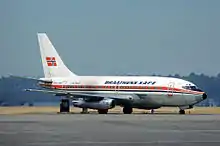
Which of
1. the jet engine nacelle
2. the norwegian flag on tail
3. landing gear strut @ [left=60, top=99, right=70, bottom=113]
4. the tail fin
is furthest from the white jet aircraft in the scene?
the norwegian flag on tail

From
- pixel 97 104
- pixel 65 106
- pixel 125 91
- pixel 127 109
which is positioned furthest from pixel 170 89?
pixel 65 106

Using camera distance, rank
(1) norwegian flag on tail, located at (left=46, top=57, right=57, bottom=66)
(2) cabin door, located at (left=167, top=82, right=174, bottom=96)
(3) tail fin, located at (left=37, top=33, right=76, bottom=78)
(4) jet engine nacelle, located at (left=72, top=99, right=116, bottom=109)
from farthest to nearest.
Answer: (1) norwegian flag on tail, located at (left=46, top=57, right=57, bottom=66), (3) tail fin, located at (left=37, top=33, right=76, bottom=78), (4) jet engine nacelle, located at (left=72, top=99, right=116, bottom=109), (2) cabin door, located at (left=167, top=82, right=174, bottom=96)

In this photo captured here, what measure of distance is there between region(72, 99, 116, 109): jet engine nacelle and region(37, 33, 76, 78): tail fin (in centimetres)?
859

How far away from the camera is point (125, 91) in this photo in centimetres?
6875

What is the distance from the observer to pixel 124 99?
68.4 meters

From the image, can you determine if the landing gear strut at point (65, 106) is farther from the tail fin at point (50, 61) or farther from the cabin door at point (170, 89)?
the cabin door at point (170, 89)

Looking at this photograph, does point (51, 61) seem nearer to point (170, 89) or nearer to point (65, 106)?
point (65, 106)

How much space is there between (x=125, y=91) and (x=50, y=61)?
14542mm

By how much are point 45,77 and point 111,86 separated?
11.2 m

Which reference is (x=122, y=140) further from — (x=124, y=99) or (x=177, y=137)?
(x=124, y=99)

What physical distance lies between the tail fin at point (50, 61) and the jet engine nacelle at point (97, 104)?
8.59 metres

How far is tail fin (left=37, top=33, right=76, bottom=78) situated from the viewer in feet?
257

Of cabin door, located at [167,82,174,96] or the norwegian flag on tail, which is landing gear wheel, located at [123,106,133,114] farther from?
the norwegian flag on tail

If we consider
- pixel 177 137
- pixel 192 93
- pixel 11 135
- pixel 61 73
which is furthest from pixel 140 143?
pixel 61 73
